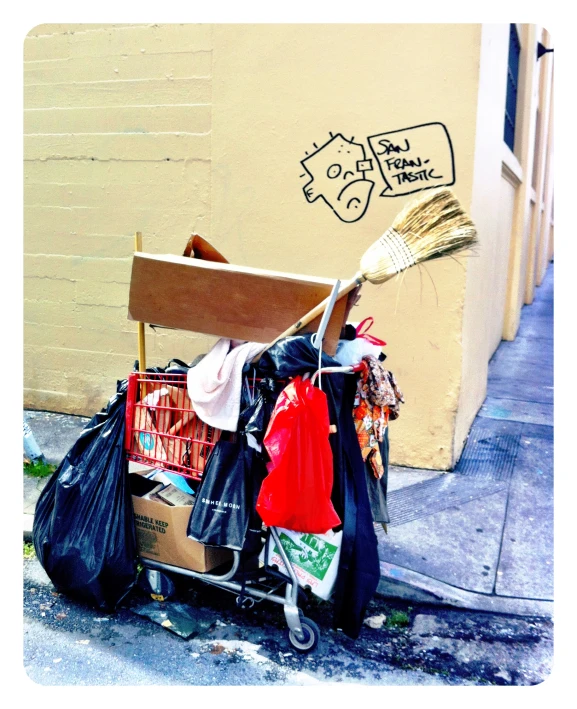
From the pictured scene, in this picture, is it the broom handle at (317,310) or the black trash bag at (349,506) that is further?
the black trash bag at (349,506)

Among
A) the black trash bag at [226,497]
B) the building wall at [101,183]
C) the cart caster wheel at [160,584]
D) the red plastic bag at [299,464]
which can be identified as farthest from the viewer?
the building wall at [101,183]

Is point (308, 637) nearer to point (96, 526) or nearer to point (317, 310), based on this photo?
point (96, 526)

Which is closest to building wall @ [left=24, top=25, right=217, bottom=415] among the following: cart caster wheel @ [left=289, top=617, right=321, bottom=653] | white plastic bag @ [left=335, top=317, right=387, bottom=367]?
white plastic bag @ [left=335, top=317, right=387, bottom=367]

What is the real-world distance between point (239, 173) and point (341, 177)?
0.83 m

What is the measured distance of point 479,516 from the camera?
4324 mm

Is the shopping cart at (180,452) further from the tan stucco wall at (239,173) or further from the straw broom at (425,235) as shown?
the tan stucco wall at (239,173)

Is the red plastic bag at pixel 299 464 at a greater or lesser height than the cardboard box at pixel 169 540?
greater

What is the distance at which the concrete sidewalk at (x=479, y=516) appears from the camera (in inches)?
140

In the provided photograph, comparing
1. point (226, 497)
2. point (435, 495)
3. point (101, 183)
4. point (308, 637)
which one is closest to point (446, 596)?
point (308, 637)

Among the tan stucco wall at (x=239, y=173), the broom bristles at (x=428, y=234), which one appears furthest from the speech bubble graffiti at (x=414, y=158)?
the broom bristles at (x=428, y=234)

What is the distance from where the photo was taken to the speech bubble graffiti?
4562 mm

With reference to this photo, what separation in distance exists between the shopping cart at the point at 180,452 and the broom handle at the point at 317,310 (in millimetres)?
277

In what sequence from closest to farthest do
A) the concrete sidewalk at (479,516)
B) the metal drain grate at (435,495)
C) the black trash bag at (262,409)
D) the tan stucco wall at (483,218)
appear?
the black trash bag at (262,409) < the concrete sidewalk at (479,516) < the metal drain grate at (435,495) < the tan stucco wall at (483,218)

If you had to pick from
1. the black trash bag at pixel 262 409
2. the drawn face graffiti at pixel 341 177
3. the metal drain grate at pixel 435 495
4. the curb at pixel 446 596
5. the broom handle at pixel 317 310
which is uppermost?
the drawn face graffiti at pixel 341 177
